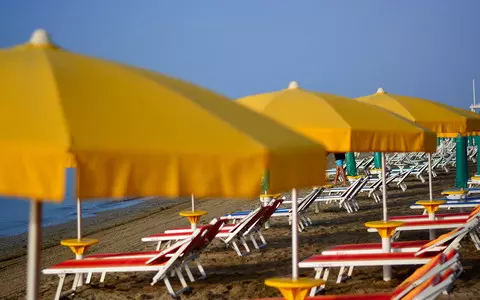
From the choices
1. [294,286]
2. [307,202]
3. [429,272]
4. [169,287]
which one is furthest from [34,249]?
[307,202]

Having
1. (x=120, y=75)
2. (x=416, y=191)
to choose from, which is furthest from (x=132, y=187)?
(x=416, y=191)

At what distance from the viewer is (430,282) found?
4.73m

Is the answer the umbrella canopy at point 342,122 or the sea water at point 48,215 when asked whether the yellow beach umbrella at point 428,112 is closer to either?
the umbrella canopy at point 342,122

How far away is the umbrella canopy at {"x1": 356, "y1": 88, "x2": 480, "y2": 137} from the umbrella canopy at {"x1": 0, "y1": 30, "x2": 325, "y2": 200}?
6706 mm

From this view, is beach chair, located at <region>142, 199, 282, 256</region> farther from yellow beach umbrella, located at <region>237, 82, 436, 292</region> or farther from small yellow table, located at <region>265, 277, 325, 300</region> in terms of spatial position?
small yellow table, located at <region>265, 277, 325, 300</region>

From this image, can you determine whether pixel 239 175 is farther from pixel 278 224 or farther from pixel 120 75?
pixel 278 224

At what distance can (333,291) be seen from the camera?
24.2ft

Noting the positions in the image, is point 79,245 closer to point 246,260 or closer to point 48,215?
point 246,260

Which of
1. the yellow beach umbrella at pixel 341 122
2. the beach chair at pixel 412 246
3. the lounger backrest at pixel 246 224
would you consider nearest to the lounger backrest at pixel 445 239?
the beach chair at pixel 412 246

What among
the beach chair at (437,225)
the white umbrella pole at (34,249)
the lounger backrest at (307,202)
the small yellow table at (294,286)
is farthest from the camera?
the lounger backrest at (307,202)

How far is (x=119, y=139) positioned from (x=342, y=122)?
3626mm

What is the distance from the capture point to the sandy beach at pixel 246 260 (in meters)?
7.77

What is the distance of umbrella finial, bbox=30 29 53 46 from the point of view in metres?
3.80

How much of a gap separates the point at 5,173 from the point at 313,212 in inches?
513
